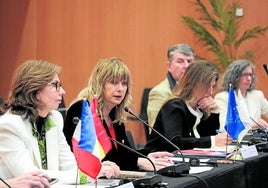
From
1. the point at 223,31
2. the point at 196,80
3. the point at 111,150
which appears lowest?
the point at 111,150

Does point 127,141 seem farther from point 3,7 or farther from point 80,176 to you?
point 3,7

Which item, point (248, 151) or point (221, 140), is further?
point (221, 140)

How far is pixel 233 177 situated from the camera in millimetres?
3193

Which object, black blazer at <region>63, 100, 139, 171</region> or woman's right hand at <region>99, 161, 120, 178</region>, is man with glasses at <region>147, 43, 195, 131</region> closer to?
black blazer at <region>63, 100, 139, 171</region>

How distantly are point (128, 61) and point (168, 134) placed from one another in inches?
186

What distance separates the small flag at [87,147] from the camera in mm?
2434

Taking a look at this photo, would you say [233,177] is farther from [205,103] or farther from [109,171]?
[205,103]

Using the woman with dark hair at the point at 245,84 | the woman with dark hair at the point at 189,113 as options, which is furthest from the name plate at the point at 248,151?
the woman with dark hair at the point at 245,84

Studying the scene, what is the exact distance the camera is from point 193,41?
26.8 feet

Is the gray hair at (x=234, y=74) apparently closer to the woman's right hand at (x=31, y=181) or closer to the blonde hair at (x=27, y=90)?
the blonde hair at (x=27, y=90)

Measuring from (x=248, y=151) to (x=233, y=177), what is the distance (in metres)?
0.46

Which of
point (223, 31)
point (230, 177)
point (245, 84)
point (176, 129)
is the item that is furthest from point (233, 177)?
point (223, 31)

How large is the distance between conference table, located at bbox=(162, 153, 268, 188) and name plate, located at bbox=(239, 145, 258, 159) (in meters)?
0.03

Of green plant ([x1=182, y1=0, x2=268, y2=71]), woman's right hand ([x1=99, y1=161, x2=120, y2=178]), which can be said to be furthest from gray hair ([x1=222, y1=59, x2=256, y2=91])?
woman's right hand ([x1=99, y1=161, x2=120, y2=178])
